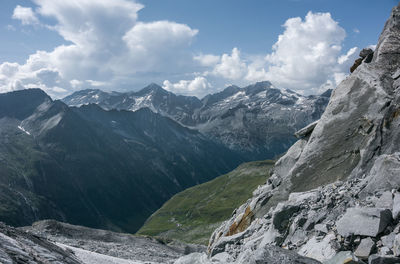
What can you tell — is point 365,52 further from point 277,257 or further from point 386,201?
point 277,257

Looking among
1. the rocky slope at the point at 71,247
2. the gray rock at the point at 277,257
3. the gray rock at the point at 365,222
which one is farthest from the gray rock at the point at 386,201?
the rocky slope at the point at 71,247

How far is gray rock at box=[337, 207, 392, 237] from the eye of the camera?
15047 mm

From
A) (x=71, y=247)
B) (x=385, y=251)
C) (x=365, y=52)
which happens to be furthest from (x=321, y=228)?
(x=71, y=247)

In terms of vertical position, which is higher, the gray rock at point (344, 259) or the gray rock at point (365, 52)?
the gray rock at point (365, 52)

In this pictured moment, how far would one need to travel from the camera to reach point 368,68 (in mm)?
32062

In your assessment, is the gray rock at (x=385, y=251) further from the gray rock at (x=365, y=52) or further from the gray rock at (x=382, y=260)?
the gray rock at (x=365, y=52)

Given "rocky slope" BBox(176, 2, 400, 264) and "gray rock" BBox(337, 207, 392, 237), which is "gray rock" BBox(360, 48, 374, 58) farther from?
"gray rock" BBox(337, 207, 392, 237)

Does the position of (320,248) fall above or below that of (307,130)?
below

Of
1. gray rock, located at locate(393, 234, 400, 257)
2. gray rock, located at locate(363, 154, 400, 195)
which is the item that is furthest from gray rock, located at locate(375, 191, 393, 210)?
gray rock, located at locate(393, 234, 400, 257)

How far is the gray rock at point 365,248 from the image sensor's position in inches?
564

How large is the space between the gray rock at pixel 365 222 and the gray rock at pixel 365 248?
389mm

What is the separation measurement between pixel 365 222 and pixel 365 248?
152cm

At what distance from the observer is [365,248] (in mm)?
14523

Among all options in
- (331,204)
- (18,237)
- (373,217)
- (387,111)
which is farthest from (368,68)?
(18,237)
